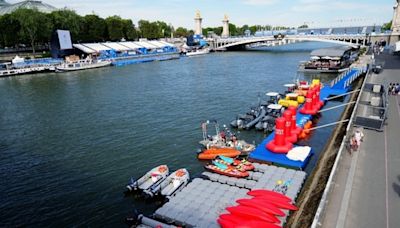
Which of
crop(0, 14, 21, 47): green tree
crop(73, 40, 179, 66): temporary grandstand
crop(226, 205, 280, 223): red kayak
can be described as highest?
crop(0, 14, 21, 47): green tree

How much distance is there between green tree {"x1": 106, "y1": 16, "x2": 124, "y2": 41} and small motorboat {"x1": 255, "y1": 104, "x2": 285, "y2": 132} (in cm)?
12225

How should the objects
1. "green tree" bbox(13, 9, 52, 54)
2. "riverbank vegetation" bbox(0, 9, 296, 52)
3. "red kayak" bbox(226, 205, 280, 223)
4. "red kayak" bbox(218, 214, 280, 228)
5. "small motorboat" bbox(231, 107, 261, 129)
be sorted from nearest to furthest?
"red kayak" bbox(218, 214, 280, 228) < "red kayak" bbox(226, 205, 280, 223) < "small motorboat" bbox(231, 107, 261, 129) < "green tree" bbox(13, 9, 52, 54) < "riverbank vegetation" bbox(0, 9, 296, 52)

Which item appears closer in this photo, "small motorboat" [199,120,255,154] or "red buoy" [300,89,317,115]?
"small motorboat" [199,120,255,154]

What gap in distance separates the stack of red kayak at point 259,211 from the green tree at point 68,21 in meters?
122

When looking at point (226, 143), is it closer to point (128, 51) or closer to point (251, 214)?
point (251, 214)

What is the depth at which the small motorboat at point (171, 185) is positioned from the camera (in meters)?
25.4

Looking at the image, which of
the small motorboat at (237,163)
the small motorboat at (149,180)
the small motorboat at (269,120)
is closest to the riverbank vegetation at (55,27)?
the small motorboat at (269,120)

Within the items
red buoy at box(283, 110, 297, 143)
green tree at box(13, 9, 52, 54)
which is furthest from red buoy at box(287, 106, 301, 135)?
green tree at box(13, 9, 52, 54)

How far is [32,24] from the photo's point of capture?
361 feet

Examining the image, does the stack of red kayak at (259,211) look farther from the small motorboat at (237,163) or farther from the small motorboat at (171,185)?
the small motorboat at (171,185)

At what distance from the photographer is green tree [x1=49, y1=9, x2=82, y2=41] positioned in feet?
394

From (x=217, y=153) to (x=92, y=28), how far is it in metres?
127

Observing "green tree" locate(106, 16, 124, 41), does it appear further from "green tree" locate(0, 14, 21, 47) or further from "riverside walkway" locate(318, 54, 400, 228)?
"riverside walkway" locate(318, 54, 400, 228)

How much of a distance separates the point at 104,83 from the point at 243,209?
222ft
